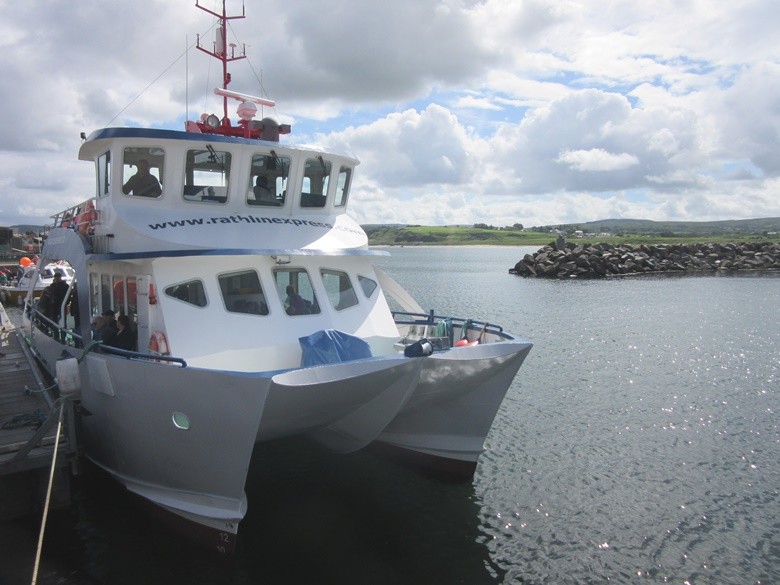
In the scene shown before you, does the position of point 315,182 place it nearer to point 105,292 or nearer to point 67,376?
point 105,292

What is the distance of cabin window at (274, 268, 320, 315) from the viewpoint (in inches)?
416

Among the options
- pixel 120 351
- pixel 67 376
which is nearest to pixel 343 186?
pixel 120 351

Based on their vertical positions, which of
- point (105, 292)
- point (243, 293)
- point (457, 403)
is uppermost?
point (243, 293)

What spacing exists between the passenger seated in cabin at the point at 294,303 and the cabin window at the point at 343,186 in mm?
2574

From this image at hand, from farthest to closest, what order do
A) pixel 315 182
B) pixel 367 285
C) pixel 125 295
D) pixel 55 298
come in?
1. pixel 55 298
2. pixel 315 182
3. pixel 367 285
4. pixel 125 295

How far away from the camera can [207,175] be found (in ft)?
36.0

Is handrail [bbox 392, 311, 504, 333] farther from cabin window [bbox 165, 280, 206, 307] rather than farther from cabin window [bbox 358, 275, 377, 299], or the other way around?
cabin window [bbox 165, 280, 206, 307]

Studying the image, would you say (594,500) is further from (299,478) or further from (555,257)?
(555,257)

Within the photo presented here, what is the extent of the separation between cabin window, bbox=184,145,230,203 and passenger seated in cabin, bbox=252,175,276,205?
0.55 m

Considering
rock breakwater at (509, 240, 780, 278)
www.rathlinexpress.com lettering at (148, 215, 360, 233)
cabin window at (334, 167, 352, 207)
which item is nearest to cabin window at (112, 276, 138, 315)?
www.rathlinexpress.com lettering at (148, 215, 360, 233)

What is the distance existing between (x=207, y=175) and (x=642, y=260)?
62995mm

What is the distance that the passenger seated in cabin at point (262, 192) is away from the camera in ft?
37.0

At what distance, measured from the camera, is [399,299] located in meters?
13.3

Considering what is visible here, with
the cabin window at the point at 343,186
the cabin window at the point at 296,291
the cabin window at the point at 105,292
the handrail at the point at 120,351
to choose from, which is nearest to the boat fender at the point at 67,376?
the handrail at the point at 120,351
